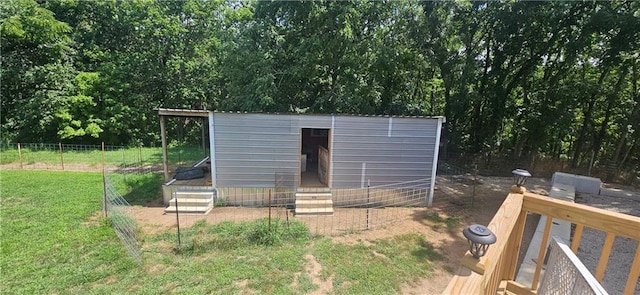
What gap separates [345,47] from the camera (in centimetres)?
1124

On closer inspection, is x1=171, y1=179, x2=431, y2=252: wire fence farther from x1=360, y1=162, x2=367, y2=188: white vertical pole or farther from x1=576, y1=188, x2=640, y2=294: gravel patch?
x1=576, y1=188, x2=640, y2=294: gravel patch

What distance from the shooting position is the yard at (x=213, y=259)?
3.85 m

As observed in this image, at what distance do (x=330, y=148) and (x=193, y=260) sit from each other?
4001 millimetres

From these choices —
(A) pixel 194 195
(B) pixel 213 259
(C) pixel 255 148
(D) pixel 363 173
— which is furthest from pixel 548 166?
(A) pixel 194 195

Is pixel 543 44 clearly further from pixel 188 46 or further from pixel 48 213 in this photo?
pixel 188 46

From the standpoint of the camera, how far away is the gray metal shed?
686 cm

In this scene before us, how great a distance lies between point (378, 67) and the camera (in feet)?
37.3

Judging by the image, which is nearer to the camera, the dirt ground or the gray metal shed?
the dirt ground

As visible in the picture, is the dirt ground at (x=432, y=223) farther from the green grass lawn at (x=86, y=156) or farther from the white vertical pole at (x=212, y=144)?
the green grass lawn at (x=86, y=156)

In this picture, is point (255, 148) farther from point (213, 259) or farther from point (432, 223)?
point (432, 223)

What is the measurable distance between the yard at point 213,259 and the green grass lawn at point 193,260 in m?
0.01

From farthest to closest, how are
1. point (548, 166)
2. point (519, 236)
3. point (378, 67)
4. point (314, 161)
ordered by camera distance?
point (548, 166)
point (378, 67)
point (314, 161)
point (519, 236)

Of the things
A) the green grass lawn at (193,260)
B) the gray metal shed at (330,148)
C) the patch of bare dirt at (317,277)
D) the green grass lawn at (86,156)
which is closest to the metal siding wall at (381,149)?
the gray metal shed at (330,148)

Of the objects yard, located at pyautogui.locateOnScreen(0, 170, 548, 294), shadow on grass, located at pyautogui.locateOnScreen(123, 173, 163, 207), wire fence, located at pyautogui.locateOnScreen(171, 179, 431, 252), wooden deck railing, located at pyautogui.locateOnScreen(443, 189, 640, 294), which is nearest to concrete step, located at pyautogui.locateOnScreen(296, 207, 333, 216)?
wire fence, located at pyautogui.locateOnScreen(171, 179, 431, 252)
